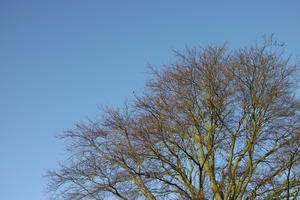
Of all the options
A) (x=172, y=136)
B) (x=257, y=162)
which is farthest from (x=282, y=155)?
(x=172, y=136)

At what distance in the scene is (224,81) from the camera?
47.1 feet

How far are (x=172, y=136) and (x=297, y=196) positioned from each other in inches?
148

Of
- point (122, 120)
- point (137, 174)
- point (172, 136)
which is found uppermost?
point (122, 120)

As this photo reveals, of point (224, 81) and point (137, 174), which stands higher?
point (224, 81)

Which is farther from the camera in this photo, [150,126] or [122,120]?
[122,120]

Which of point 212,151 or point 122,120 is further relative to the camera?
point 122,120

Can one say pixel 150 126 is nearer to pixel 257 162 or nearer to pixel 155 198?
pixel 155 198

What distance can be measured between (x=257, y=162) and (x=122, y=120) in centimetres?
413

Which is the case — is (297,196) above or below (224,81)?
below

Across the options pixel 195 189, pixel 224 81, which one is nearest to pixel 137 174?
pixel 195 189

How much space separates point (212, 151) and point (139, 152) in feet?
6.70

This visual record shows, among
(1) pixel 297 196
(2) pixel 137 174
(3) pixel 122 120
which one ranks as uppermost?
(3) pixel 122 120

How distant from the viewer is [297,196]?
13.3m

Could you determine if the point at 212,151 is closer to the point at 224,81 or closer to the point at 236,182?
the point at 236,182
